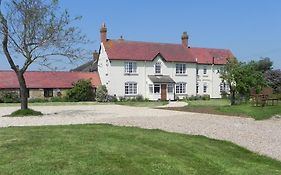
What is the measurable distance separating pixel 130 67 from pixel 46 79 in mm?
11231

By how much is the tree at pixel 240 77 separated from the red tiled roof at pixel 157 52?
838 inches

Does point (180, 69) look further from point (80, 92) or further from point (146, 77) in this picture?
point (80, 92)

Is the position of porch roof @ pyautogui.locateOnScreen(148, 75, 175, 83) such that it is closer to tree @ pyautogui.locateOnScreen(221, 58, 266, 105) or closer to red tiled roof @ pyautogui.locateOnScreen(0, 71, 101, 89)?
red tiled roof @ pyautogui.locateOnScreen(0, 71, 101, 89)

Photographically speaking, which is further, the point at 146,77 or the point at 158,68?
the point at 158,68

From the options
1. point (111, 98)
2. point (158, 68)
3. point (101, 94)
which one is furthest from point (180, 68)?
point (101, 94)

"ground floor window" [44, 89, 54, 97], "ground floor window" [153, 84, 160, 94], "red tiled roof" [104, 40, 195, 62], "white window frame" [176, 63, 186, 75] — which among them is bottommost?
"ground floor window" [44, 89, 54, 97]

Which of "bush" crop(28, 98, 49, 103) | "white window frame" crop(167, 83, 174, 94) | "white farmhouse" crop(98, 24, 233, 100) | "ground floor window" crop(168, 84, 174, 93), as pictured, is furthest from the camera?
"ground floor window" crop(168, 84, 174, 93)

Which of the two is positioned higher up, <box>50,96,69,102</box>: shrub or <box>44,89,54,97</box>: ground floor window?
<box>44,89,54,97</box>: ground floor window

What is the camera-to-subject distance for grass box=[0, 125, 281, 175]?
865cm

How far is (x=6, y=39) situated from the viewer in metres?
25.3

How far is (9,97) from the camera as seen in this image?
5022 cm

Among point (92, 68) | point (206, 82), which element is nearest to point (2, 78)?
point (92, 68)

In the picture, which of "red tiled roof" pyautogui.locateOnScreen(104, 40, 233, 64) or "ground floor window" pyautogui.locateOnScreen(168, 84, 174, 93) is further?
"ground floor window" pyautogui.locateOnScreen(168, 84, 174, 93)

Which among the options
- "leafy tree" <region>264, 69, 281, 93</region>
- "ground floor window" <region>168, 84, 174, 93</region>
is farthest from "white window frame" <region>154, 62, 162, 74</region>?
"leafy tree" <region>264, 69, 281, 93</region>
